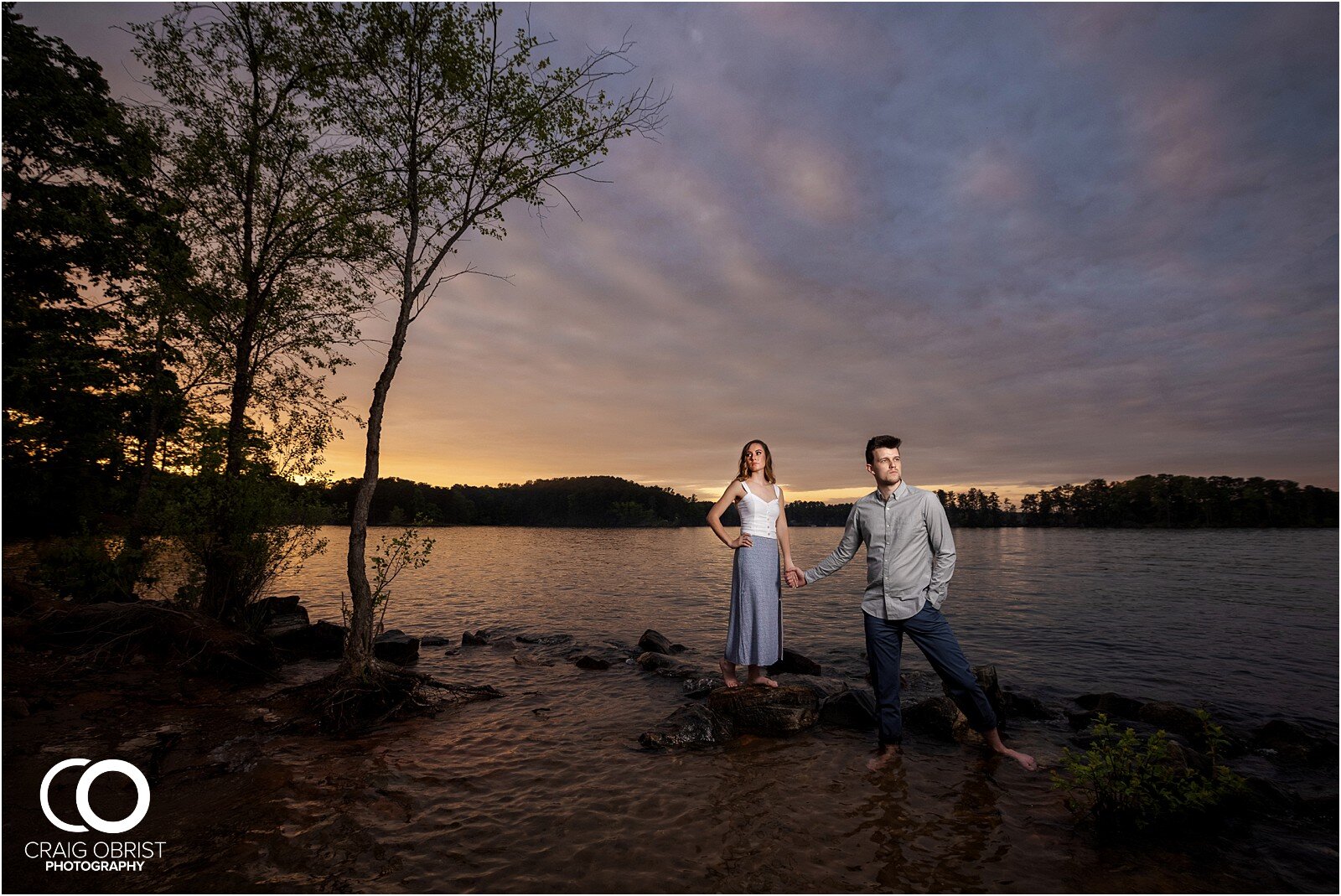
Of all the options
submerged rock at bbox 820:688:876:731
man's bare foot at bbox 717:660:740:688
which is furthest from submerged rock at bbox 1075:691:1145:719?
man's bare foot at bbox 717:660:740:688

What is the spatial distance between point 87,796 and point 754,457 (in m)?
8.51

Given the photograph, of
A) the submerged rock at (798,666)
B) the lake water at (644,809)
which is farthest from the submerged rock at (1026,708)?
the submerged rock at (798,666)

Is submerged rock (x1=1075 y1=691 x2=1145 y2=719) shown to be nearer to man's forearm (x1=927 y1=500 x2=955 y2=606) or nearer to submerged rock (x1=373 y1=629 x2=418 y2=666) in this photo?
man's forearm (x1=927 y1=500 x2=955 y2=606)

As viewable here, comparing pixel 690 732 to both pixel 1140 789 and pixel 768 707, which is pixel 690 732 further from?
pixel 1140 789

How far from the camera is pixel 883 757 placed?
6719 mm

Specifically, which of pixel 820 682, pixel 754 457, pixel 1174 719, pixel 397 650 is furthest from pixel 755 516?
pixel 397 650

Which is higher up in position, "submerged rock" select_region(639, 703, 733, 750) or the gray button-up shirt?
the gray button-up shirt

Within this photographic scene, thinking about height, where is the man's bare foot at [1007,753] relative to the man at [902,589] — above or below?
below

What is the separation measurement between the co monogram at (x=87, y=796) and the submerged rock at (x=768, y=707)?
6694mm

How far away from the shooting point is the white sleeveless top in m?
7.92

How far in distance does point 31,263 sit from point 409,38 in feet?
58.6

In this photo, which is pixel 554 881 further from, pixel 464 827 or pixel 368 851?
pixel 368 851

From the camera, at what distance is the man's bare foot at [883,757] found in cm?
657

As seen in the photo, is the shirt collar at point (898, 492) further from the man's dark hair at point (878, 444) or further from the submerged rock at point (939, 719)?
the submerged rock at point (939, 719)
